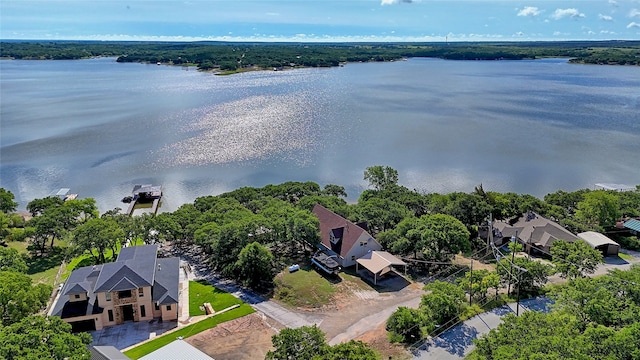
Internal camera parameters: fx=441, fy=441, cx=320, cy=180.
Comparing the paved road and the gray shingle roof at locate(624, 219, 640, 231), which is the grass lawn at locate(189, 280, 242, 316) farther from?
the gray shingle roof at locate(624, 219, 640, 231)

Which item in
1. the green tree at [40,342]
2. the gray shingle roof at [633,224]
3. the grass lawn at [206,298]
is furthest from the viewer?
the gray shingle roof at [633,224]

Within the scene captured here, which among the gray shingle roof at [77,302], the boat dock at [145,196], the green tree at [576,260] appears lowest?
the boat dock at [145,196]

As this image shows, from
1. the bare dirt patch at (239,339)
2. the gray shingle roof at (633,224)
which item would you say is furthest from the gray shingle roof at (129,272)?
the gray shingle roof at (633,224)

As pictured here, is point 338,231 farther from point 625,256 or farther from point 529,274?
point 625,256

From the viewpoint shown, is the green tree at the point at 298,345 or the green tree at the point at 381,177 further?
the green tree at the point at 381,177

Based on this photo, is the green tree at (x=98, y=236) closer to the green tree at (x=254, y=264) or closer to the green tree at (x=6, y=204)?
the green tree at (x=254, y=264)

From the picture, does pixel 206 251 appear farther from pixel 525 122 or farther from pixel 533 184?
pixel 525 122

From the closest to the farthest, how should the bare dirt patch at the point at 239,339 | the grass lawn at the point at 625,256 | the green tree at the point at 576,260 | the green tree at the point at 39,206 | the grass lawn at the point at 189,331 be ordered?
the bare dirt patch at the point at 239,339
the grass lawn at the point at 189,331
the green tree at the point at 576,260
the grass lawn at the point at 625,256
the green tree at the point at 39,206

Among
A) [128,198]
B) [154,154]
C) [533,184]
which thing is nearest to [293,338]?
[128,198]
